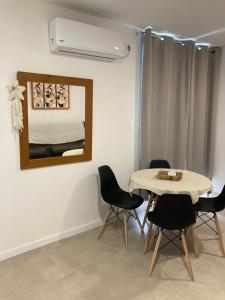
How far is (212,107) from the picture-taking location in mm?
4281

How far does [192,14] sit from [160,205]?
2100 millimetres

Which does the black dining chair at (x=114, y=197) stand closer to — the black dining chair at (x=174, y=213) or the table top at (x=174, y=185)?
the table top at (x=174, y=185)

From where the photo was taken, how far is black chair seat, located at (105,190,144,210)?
2785 mm

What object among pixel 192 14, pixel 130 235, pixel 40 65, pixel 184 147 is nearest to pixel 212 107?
pixel 184 147

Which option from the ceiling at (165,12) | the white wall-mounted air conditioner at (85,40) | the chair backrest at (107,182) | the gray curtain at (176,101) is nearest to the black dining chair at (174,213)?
the chair backrest at (107,182)

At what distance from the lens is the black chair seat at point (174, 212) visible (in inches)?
85.7

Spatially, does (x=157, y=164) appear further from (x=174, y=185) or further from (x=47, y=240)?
(x=47, y=240)

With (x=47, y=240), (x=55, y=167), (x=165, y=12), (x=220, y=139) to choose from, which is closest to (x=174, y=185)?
(x=55, y=167)

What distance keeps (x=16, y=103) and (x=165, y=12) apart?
1.84 meters

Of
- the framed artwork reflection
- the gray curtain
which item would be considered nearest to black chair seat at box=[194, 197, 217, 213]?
the gray curtain

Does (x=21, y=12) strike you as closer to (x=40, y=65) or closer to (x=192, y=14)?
(x=40, y=65)

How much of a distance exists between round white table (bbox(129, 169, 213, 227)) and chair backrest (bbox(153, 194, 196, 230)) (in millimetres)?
180

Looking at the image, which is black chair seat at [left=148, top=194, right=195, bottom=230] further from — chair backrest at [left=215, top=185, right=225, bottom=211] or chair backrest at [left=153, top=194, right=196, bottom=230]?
chair backrest at [left=215, top=185, right=225, bottom=211]

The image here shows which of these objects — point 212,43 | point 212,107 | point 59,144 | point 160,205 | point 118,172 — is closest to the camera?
point 160,205
